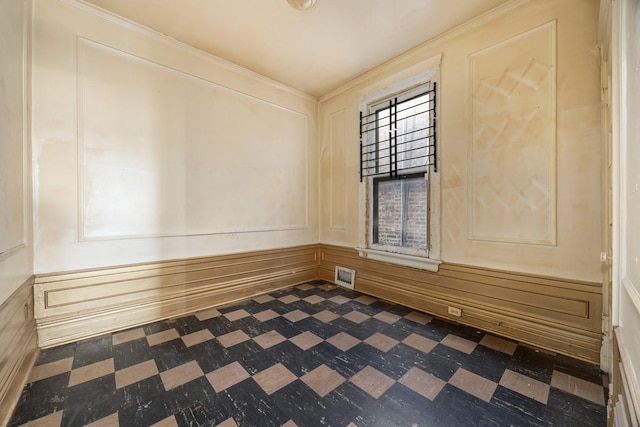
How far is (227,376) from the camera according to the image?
5.39 ft

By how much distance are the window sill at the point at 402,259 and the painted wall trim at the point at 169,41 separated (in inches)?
98.8

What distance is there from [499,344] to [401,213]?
1524 mm

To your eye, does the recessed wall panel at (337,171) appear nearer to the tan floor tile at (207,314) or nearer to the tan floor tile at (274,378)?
the tan floor tile at (207,314)

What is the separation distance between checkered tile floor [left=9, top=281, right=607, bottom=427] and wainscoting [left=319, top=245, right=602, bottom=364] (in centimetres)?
13

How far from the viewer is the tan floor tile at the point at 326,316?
2467 millimetres

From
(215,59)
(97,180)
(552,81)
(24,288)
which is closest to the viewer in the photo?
(24,288)

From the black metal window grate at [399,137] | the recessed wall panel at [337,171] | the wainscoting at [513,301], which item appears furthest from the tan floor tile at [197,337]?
the black metal window grate at [399,137]

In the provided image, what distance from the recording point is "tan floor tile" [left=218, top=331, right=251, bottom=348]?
80.1 inches

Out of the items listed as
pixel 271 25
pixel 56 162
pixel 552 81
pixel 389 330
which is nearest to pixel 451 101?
pixel 552 81

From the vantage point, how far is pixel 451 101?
2.46m

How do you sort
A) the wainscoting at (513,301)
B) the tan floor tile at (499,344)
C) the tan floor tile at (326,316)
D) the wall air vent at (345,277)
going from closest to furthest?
the wainscoting at (513,301) < the tan floor tile at (499,344) < the tan floor tile at (326,316) < the wall air vent at (345,277)

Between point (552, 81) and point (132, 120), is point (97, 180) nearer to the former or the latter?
point (132, 120)

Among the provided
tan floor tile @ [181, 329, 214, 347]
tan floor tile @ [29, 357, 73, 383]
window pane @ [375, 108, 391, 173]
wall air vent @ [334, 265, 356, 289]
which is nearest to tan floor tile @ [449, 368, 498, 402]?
wall air vent @ [334, 265, 356, 289]

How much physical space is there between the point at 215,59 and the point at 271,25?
880 millimetres
